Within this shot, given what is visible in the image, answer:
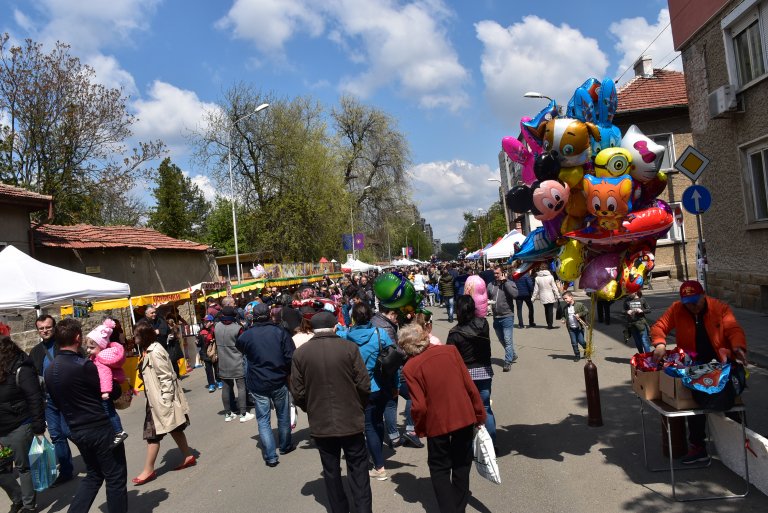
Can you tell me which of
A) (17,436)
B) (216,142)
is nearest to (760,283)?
(17,436)

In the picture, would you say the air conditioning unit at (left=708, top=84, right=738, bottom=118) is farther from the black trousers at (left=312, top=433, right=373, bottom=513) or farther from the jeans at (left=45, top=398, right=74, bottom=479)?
the jeans at (left=45, top=398, right=74, bottom=479)

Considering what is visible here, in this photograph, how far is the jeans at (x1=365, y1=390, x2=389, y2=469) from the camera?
214 inches

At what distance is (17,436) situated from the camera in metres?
5.23

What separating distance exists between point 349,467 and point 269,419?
2.13m

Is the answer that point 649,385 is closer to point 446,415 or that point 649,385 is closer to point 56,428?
point 446,415

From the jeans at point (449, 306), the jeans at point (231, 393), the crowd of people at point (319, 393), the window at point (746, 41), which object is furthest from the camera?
the jeans at point (449, 306)

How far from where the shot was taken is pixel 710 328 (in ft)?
16.0

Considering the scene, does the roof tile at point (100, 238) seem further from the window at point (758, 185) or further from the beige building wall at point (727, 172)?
the window at point (758, 185)

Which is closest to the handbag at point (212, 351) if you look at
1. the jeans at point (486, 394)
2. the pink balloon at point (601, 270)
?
the jeans at point (486, 394)

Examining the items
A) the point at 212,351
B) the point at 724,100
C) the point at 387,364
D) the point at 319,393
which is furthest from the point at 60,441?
the point at 724,100

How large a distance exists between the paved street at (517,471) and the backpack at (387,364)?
1.01 m

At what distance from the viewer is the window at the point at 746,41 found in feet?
37.5

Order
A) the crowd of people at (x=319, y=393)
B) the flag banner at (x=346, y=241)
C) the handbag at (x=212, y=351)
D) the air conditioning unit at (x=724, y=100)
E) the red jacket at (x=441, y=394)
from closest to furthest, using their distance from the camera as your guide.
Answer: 1. the red jacket at (x=441, y=394)
2. the crowd of people at (x=319, y=393)
3. the handbag at (x=212, y=351)
4. the air conditioning unit at (x=724, y=100)
5. the flag banner at (x=346, y=241)

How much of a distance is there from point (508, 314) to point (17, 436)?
770cm
